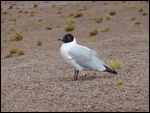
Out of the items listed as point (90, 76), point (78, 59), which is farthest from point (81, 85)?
point (90, 76)

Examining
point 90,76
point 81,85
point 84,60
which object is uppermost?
point 84,60

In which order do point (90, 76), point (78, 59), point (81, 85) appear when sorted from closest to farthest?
point (81, 85), point (78, 59), point (90, 76)

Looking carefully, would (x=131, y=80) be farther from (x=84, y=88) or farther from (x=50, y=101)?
(x=50, y=101)

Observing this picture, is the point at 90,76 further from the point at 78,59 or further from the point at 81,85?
the point at 81,85

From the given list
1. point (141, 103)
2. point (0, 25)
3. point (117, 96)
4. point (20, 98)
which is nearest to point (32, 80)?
point (20, 98)

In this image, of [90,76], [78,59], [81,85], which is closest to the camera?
[81,85]

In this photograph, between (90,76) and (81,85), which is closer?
(81,85)

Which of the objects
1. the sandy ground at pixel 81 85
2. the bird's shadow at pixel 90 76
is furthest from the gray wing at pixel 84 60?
the bird's shadow at pixel 90 76

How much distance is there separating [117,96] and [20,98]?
2019 mm

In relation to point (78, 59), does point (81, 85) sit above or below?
below

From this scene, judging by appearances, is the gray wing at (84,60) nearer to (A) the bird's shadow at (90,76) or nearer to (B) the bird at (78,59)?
(B) the bird at (78,59)

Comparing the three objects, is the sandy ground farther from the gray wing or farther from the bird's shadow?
the gray wing

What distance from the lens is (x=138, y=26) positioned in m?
28.8

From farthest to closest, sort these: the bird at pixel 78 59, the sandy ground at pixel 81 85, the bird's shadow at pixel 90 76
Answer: the bird's shadow at pixel 90 76 → the bird at pixel 78 59 → the sandy ground at pixel 81 85
